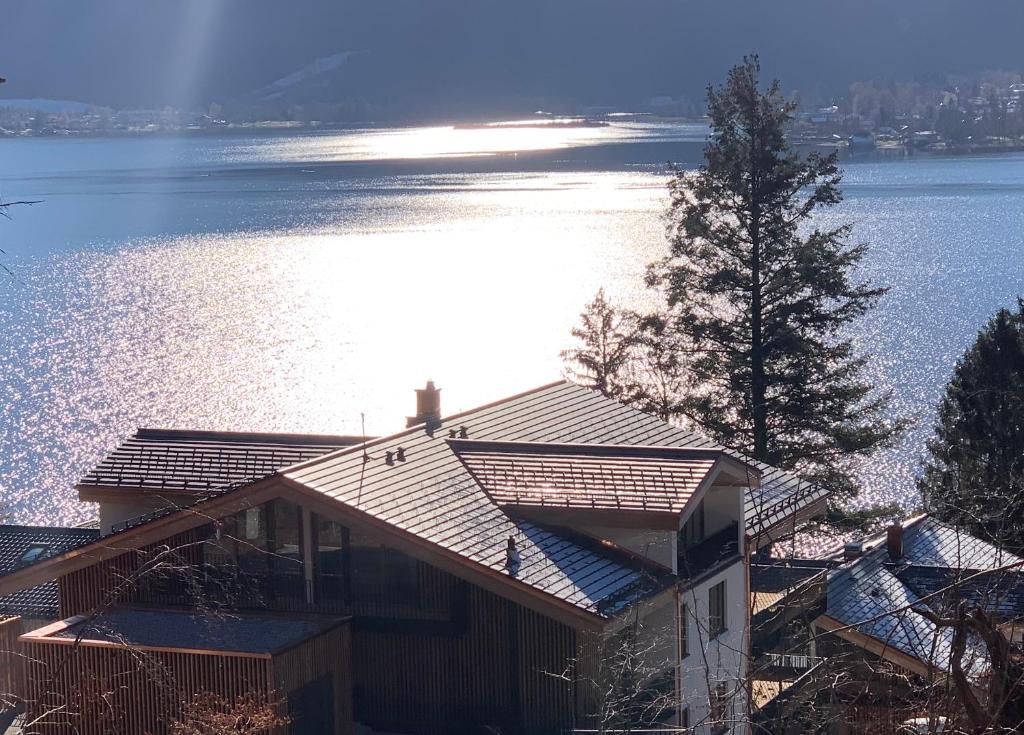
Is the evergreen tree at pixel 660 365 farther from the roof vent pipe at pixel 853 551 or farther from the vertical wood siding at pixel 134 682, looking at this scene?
the vertical wood siding at pixel 134 682

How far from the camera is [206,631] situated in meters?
10.8

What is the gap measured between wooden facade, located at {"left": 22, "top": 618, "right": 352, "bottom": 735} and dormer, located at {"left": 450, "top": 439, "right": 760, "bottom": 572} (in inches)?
74.3

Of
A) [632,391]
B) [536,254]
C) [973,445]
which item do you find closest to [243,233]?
[536,254]

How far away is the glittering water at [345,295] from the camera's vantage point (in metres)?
44.3

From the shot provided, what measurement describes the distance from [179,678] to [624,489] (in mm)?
3708

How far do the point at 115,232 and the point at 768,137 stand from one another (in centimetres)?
8219

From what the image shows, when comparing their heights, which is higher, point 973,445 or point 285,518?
point 285,518

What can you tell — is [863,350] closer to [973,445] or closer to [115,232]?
[973,445]

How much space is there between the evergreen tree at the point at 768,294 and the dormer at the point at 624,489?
42.3ft

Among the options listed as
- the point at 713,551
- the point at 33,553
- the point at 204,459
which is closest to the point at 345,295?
the point at 33,553

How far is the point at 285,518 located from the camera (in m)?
11.3

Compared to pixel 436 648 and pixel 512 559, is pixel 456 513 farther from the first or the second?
pixel 436 648

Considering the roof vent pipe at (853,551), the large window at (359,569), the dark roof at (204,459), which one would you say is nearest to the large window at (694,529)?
the large window at (359,569)

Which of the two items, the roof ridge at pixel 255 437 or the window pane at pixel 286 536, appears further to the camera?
the roof ridge at pixel 255 437
